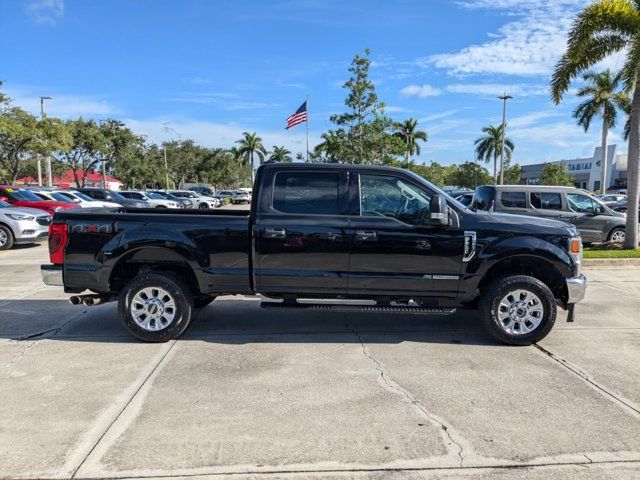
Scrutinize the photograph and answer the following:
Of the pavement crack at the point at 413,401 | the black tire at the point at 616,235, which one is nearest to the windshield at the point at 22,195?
the pavement crack at the point at 413,401

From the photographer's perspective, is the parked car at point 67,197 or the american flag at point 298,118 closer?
the parked car at point 67,197

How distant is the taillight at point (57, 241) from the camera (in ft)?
17.1

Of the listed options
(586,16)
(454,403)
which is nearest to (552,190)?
(586,16)

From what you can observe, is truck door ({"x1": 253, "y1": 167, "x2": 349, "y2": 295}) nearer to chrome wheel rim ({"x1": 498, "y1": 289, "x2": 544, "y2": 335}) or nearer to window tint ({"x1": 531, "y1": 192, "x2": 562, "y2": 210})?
chrome wheel rim ({"x1": 498, "y1": 289, "x2": 544, "y2": 335})

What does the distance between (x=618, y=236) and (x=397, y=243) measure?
10.7 metres

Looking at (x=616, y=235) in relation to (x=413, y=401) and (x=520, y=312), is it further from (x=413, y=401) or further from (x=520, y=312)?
(x=413, y=401)

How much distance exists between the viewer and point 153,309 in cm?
530

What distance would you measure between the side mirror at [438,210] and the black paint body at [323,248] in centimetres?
16

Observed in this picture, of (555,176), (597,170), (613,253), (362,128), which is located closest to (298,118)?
(362,128)

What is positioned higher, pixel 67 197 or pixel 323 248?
pixel 67 197

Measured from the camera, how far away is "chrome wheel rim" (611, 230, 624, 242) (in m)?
12.9

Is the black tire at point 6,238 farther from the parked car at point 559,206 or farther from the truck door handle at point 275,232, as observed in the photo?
the parked car at point 559,206

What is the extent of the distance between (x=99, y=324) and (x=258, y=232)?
262 cm

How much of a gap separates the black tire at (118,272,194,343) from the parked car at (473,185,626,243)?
887 centimetres
